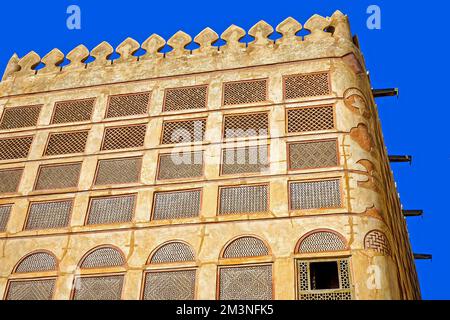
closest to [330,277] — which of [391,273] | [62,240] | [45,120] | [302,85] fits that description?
[391,273]

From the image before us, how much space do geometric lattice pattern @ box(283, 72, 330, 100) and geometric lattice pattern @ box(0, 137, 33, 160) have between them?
4765mm

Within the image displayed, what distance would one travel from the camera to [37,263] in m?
8.77

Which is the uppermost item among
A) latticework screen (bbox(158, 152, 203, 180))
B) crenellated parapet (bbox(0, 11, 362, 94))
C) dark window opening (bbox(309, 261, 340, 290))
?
crenellated parapet (bbox(0, 11, 362, 94))

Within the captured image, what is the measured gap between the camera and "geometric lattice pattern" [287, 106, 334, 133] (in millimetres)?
9289

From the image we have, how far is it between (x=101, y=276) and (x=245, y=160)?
2.86 metres

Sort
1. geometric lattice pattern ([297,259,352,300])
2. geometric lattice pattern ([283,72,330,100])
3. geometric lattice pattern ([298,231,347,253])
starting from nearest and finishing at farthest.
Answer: geometric lattice pattern ([297,259,352,300]), geometric lattice pattern ([298,231,347,253]), geometric lattice pattern ([283,72,330,100])

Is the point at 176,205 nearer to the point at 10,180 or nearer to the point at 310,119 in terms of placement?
the point at 310,119

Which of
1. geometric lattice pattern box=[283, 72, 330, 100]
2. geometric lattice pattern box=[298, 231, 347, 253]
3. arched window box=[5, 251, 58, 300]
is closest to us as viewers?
geometric lattice pattern box=[298, 231, 347, 253]

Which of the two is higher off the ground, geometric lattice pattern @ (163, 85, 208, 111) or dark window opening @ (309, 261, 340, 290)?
geometric lattice pattern @ (163, 85, 208, 111)

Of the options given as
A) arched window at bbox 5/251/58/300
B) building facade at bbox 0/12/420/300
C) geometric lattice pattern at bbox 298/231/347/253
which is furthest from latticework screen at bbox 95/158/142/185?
geometric lattice pattern at bbox 298/231/347/253

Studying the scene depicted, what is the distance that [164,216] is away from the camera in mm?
8812

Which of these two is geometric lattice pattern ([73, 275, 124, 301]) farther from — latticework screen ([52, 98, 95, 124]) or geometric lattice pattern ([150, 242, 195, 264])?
latticework screen ([52, 98, 95, 124])

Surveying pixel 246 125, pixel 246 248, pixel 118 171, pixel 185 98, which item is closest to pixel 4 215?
pixel 118 171

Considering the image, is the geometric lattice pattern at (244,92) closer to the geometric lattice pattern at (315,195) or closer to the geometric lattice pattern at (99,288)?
the geometric lattice pattern at (315,195)
